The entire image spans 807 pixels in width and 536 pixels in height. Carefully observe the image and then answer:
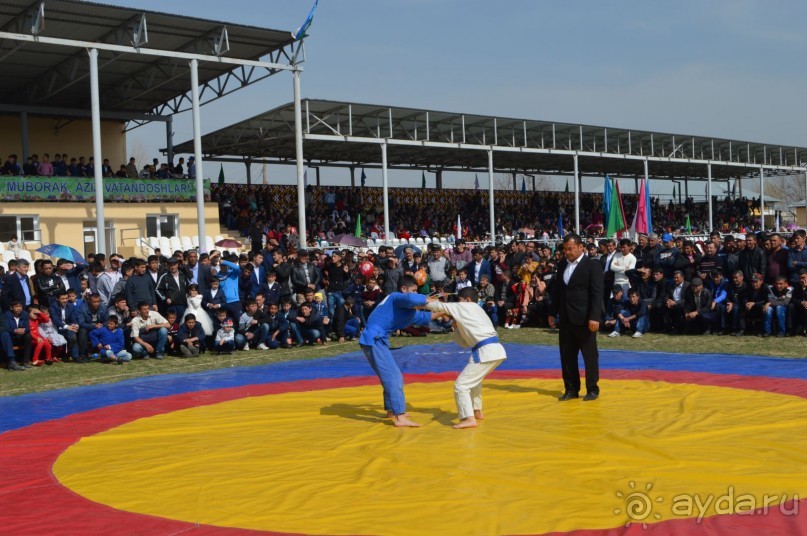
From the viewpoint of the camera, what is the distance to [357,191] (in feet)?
115

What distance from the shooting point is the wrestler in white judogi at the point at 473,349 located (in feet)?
23.0

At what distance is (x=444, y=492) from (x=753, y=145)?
42.8 m

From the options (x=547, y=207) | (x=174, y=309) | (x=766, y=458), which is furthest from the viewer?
(x=547, y=207)

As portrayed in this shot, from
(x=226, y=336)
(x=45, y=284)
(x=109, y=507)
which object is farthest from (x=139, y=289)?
(x=109, y=507)

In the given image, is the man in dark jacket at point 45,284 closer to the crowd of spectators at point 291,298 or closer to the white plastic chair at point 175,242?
the crowd of spectators at point 291,298

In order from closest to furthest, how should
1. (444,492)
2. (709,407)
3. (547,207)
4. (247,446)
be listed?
(444,492)
(247,446)
(709,407)
(547,207)

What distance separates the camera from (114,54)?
78.3ft

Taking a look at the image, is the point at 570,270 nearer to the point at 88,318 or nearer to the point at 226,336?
the point at 226,336

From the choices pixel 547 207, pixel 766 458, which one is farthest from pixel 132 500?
pixel 547 207

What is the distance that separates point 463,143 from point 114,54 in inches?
488

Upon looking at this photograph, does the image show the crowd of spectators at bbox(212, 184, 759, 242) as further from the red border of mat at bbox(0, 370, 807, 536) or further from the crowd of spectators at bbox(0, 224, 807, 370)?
the red border of mat at bbox(0, 370, 807, 536)

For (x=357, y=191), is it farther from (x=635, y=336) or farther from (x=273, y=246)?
(x=635, y=336)

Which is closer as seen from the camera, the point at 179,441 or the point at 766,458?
the point at 766,458

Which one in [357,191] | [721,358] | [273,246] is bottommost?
[721,358]
